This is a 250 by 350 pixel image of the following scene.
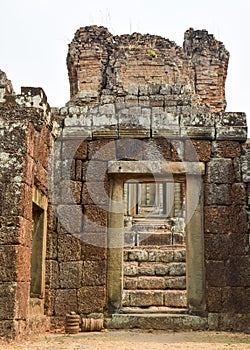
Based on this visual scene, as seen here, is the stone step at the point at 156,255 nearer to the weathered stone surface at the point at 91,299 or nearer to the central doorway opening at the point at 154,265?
the central doorway opening at the point at 154,265

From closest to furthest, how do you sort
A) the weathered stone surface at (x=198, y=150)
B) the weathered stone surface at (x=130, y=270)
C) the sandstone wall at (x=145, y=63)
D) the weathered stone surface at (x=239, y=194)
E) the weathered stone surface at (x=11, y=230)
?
the weathered stone surface at (x=11, y=230)
the weathered stone surface at (x=239, y=194)
the weathered stone surface at (x=198, y=150)
the weathered stone surface at (x=130, y=270)
the sandstone wall at (x=145, y=63)

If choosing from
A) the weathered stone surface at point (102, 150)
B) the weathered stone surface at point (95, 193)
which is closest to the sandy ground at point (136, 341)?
the weathered stone surface at point (95, 193)

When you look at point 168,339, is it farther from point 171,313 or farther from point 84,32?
point 84,32

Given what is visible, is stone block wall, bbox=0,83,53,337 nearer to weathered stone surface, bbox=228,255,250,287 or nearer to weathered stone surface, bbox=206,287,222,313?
weathered stone surface, bbox=206,287,222,313

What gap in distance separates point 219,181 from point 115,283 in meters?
2.52

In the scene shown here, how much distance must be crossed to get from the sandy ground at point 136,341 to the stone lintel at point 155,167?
2.67m

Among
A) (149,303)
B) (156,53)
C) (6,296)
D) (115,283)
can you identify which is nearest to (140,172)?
(115,283)

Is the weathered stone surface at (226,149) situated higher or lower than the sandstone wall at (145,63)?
lower

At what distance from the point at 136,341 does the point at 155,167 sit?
3171 millimetres

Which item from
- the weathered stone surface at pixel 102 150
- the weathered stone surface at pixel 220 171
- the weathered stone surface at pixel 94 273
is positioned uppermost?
the weathered stone surface at pixel 102 150

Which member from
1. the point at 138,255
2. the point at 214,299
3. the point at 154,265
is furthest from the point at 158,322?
the point at 138,255

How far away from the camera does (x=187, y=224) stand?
917 cm

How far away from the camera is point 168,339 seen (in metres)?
7.46

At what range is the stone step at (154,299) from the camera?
396 inches
